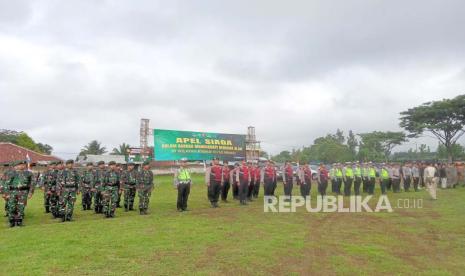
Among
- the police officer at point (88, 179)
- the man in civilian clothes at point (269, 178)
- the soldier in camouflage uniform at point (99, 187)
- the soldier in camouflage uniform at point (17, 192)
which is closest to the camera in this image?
the soldier in camouflage uniform at point (17, 192)

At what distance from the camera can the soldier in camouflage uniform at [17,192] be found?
1169 centimetres

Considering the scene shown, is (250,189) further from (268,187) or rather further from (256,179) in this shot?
(268,187)

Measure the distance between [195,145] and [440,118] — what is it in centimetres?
2281

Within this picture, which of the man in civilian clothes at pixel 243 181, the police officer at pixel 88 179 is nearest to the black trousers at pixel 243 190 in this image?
the man in civilian clothes at pixel 243 181

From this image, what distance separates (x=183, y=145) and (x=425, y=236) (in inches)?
1208

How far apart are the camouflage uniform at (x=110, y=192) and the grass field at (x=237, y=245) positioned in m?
0.44

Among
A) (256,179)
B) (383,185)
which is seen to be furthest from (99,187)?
(383,185)

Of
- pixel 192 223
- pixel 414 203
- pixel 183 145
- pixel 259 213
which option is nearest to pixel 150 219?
pixel 192 223

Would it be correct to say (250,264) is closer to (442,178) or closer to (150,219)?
(150,219)

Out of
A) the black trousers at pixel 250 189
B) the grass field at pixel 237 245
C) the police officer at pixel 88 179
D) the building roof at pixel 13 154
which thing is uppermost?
the building roof at pixel 13 154

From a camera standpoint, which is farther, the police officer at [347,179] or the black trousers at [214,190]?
the police officer at [347,179]

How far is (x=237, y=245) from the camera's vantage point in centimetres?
903

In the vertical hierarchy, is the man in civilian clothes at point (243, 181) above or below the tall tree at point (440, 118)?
below

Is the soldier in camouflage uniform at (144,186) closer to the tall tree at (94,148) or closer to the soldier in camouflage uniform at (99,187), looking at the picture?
the soldier in camouflage uniform at (99,187)
